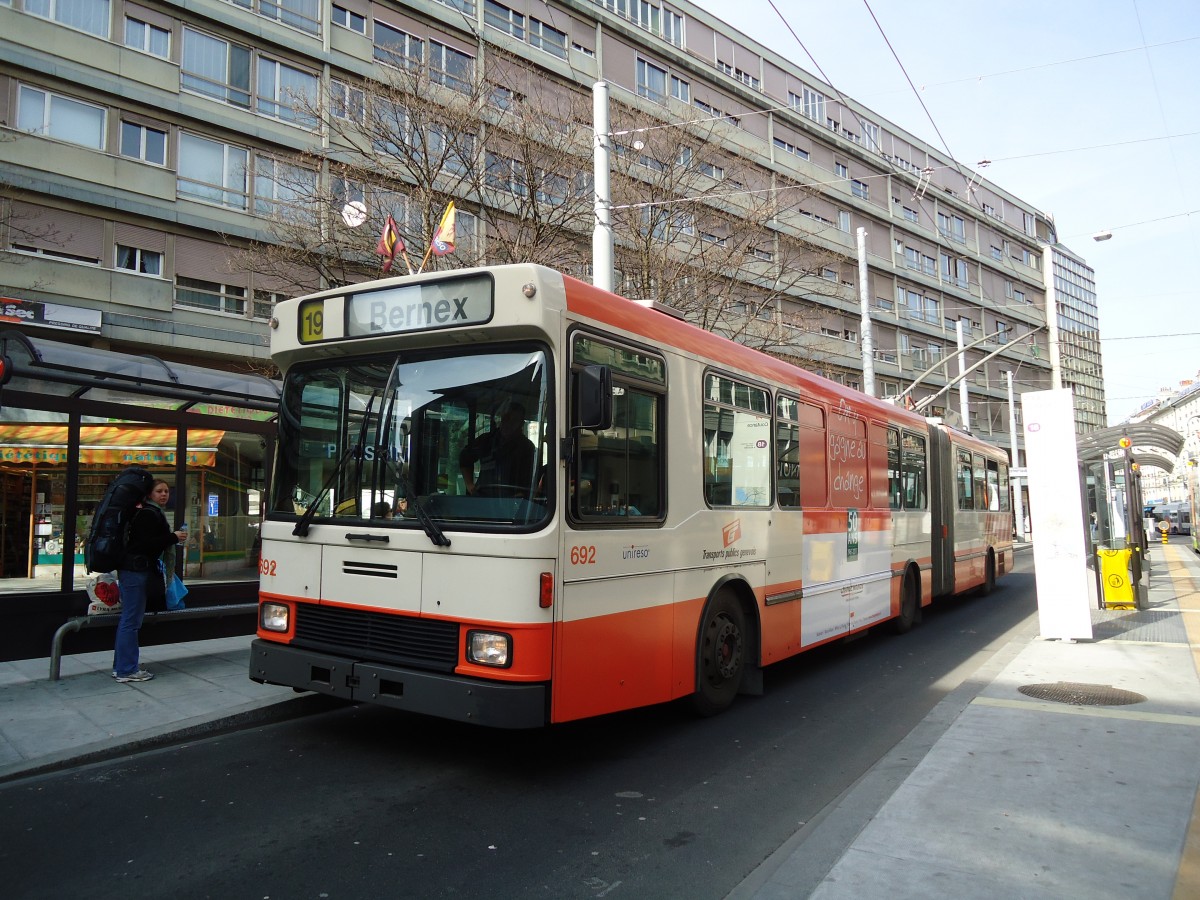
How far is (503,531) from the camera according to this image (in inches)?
186

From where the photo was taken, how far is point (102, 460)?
8.18 meters

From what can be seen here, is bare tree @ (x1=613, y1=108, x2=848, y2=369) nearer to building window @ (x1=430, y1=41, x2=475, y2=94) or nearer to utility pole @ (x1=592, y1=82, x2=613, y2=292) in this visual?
building window @ (x1=430, y1=41, x2=475, y2=94)

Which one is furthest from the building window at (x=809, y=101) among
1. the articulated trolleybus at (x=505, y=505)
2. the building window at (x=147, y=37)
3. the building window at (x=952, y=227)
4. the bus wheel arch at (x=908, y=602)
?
the articulated trolleybus at (x=505, y=505)

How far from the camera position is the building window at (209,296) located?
21.2 metres

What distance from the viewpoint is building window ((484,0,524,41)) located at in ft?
86.1

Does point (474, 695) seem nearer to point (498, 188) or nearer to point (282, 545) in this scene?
point (282, 545)

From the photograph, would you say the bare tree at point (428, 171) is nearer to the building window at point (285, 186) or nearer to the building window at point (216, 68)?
the building window at point (285, 186)

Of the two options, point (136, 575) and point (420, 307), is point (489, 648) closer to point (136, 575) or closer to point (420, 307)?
point (420, 307)

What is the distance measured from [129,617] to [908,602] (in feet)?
30.3

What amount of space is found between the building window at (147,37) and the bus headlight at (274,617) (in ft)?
68.5

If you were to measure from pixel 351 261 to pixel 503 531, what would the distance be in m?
12.6

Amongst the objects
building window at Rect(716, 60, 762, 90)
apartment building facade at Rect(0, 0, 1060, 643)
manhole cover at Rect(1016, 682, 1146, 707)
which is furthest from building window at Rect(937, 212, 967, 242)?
manhole cover at Rect(1016, 682, 1146, 707)

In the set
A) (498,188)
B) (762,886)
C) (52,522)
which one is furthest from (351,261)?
(762,886)

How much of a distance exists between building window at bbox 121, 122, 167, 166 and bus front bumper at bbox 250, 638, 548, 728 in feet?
65.1
